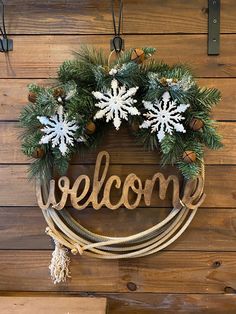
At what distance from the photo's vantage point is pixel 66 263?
41.9 inches

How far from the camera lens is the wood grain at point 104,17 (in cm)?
107

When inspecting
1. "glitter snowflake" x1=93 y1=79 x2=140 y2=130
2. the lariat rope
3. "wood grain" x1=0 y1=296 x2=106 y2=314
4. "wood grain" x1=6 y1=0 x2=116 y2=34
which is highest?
"wood grain" x1=6 y1=0 x2=116 y2=34

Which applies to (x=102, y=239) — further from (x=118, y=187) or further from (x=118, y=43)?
(x=118, y=43)

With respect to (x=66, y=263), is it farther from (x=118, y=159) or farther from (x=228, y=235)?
(x=228, y=235)

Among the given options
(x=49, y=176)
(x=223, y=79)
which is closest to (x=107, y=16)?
(x=223, y=79)

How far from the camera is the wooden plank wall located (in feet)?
3.53

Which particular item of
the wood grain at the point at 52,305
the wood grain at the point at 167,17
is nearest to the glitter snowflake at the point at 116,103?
the wood grain at the point at 167,17

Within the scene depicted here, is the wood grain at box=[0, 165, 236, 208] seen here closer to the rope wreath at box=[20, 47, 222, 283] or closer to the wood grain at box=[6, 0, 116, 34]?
the rope wreath at box=[20, 47, 222, 283]

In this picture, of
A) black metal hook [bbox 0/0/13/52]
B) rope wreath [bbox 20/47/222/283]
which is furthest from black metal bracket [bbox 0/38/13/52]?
rope wreath [bbox 20/47/222/283]

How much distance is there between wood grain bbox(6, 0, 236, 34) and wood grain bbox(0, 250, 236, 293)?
65 cm

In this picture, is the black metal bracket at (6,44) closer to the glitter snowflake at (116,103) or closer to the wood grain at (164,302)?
the glitter snowflake at (116,103)

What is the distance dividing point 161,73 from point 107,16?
267mm

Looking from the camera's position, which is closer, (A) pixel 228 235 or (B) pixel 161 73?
(B) pixel 161 73

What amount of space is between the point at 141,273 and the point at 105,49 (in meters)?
0.65
